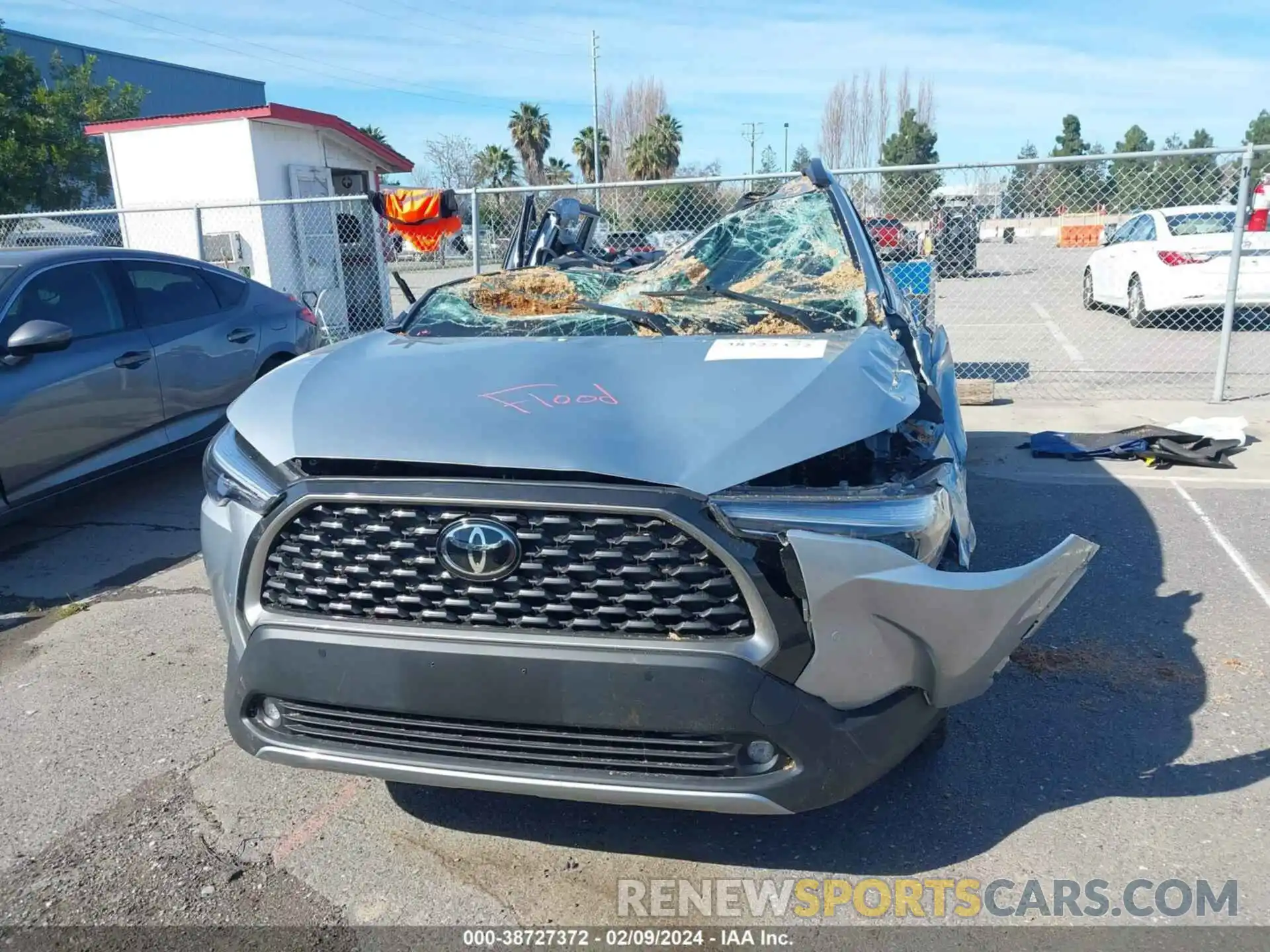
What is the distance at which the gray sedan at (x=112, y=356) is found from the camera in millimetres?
4895

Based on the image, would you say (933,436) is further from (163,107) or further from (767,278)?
(163,107)

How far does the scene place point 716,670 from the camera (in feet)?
6.82

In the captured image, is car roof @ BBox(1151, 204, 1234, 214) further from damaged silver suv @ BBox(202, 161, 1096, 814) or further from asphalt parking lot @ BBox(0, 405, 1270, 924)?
damaged silver suv @ BBox(202, 161, 1096, 814)

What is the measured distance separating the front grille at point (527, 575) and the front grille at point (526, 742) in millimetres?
253

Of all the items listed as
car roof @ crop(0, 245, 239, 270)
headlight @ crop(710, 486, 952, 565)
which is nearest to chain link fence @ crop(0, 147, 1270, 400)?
car roof @ crop(0, 245, 239, 270)

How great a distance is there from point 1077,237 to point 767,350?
19.1 metres

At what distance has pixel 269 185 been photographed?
1334cm

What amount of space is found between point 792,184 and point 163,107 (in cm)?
4893

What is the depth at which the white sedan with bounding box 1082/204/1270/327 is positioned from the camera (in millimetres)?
11000

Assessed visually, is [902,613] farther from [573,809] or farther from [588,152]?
[588,152]

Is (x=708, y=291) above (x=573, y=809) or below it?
above

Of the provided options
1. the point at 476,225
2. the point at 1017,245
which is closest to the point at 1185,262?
the point at 1017,245

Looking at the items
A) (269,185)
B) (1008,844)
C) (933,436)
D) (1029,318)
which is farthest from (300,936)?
(1029,318)

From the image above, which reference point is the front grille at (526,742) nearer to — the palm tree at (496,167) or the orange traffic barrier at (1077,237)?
the orange traffic barrier at (1077,237)
